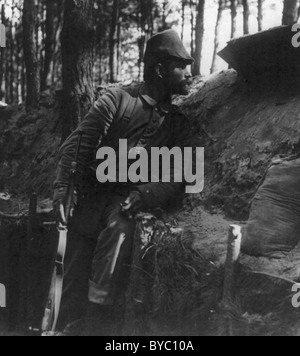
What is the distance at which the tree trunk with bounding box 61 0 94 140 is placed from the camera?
5.27 metres

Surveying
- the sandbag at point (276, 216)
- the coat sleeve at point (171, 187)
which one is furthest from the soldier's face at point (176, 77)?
the sandbag at point (276, 216)

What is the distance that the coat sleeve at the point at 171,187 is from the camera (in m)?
3.54

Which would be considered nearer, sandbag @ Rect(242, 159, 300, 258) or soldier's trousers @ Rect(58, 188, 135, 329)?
sandbag @ Rect(242, 159, 300, 258)

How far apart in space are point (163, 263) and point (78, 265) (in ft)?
2.19

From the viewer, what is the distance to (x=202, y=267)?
337 cm

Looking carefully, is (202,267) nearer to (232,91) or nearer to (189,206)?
(189,206)

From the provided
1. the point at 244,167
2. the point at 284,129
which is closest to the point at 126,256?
the point at 244,167

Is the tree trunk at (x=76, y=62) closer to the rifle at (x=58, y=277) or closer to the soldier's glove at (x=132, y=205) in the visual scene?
the rifle at (x=58, y=277)

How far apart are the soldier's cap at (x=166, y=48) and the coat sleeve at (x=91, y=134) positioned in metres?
0.44

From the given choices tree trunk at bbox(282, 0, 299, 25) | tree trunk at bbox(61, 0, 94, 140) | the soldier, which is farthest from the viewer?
tree trunk at bbox(282, 0, 299, 25)
